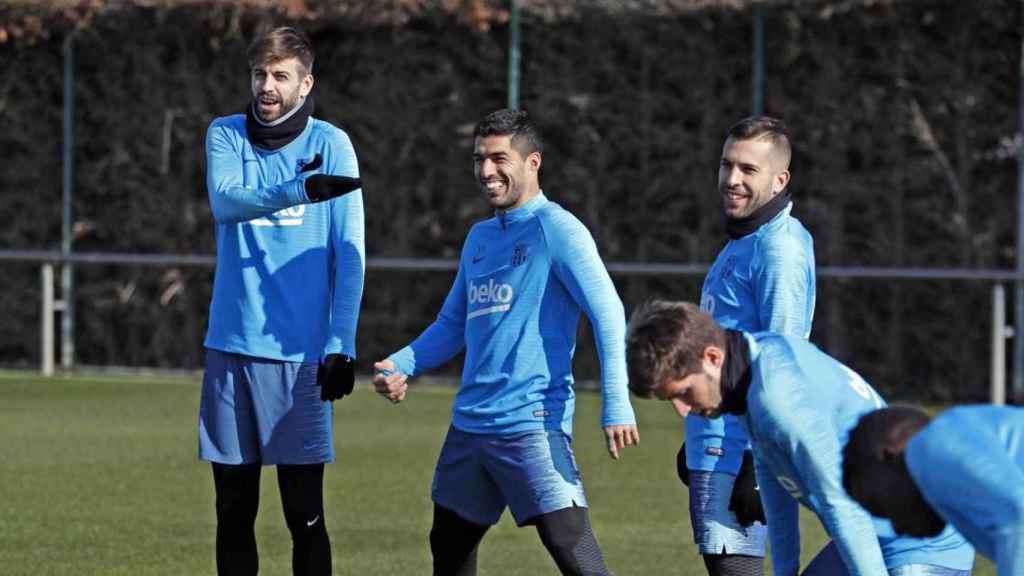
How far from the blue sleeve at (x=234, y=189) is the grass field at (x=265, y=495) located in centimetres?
216

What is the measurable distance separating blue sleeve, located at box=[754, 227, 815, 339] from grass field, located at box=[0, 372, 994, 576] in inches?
94.2

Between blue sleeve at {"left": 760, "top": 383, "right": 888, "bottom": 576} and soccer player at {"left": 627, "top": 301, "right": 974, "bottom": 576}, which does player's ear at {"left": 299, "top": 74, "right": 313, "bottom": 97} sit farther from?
blue sleeve at {"left": 760, "top": 383, "right": 888, "bottom": 576}

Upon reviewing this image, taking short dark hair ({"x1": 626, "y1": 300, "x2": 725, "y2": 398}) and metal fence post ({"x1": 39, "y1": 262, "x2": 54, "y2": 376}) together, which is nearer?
short dark hair ({"x1": 626, "y1": 300, "x2": 725, "y2": 398})

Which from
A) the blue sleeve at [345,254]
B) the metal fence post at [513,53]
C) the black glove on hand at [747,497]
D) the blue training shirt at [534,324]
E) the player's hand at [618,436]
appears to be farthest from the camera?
the metal fence post at [513,53]

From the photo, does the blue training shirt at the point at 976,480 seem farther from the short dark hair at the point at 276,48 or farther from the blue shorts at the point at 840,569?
the short dark hair at the point at 276,48

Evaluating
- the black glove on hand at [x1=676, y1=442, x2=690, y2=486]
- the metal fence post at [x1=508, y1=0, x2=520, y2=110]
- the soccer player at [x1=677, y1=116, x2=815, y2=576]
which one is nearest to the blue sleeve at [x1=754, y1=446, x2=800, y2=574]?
the soccer player at [x1=677, y1=116, x2=815, y2=576]

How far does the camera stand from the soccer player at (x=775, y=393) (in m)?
4.61

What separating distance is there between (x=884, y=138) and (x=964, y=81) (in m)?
0.73

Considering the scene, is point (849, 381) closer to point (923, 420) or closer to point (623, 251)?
point (923, 420)

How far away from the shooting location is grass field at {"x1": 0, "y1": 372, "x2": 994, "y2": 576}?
865cm

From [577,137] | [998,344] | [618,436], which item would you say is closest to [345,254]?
[618,436]

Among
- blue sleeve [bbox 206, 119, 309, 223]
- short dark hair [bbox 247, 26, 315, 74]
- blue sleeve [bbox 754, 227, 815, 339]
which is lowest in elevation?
blue sleeve [bbox 754, 227, 815, 339]

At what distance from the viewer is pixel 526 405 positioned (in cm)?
634

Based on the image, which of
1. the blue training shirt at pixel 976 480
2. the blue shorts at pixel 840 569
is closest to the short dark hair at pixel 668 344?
the blue training shirt at pixel 976 480
